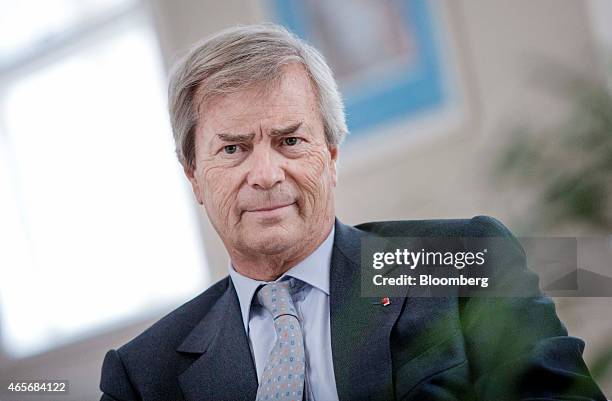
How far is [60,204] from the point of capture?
2.69 meters

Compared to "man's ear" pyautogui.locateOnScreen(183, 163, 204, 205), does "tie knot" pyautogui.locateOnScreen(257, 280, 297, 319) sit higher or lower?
lower

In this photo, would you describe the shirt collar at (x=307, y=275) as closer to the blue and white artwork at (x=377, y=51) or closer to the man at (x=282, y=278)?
the man at (x=282, y=278)

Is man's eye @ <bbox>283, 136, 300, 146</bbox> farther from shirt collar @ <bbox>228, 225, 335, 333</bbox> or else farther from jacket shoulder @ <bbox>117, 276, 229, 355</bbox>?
jacket shoulder @ <bbox>117, 276, 229, 355</bbox>

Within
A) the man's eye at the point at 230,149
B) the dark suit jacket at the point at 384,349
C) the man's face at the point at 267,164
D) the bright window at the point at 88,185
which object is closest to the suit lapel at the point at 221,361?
the dark suit jacket at the point at 384,349

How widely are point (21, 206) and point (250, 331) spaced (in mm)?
1239

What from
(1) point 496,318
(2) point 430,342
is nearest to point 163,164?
(2) point 430,342

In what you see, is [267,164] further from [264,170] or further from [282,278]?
[282,278]

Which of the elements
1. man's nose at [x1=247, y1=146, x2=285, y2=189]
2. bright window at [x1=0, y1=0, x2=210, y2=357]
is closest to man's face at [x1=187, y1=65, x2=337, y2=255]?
man's nose at [x1=247, y1=146, x2=285, y2=189]

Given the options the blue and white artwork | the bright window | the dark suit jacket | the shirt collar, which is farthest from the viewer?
the blue and white artwork

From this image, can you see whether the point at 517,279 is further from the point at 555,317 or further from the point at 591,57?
the point at 591,57

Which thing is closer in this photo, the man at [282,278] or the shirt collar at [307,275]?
the man at [282,278]

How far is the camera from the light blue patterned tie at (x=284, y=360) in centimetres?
128

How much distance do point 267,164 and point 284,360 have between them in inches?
11.0

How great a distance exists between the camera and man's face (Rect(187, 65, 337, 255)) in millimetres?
1349
